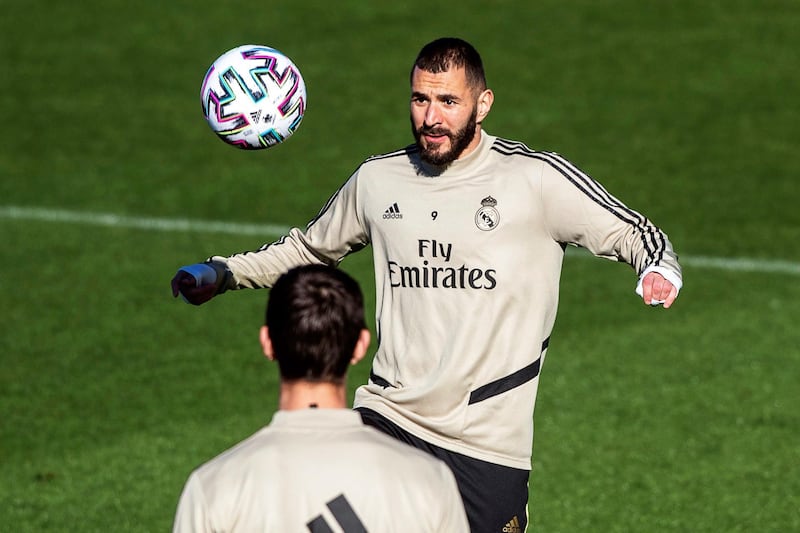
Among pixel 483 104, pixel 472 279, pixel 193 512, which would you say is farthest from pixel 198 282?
pixel 193 512

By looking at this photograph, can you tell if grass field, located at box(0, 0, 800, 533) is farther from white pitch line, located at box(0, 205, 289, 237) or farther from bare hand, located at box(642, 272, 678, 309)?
bare hand, located at box(642, 272, 678, 309)

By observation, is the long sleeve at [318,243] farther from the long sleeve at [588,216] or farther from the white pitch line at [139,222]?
the white pitch line at [139,222]

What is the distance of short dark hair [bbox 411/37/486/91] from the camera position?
673 centimetres

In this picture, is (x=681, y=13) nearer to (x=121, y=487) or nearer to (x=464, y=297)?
(x=121, y=487)

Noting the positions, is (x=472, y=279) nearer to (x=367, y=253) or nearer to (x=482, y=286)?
(x=482, y=286)

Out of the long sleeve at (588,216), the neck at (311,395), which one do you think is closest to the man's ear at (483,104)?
the long sleeve at (588,216)

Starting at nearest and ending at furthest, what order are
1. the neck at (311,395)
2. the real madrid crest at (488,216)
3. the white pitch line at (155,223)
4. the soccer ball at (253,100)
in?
the neck at (311,395) < the real madrid crest at (488,216) < the soccer ball at (253,100) < the white pitch line at (155,223)

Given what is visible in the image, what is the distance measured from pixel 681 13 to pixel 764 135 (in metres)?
4.29

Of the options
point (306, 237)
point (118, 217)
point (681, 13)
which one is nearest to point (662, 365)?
point (306, 237)

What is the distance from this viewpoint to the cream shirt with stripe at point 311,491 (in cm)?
424

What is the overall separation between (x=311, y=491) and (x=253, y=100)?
3.82m

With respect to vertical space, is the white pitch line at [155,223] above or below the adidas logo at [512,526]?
above

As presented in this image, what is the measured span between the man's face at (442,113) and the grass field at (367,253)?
3149 mm

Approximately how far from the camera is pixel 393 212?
687cm
